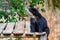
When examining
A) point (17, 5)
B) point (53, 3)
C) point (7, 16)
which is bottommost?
point (7, 16)

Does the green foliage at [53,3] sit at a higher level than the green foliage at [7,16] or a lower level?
higher

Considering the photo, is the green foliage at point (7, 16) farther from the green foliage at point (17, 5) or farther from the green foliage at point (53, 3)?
the green foliage at point (53, 3)

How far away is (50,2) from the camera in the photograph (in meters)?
4.98

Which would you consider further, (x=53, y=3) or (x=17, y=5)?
(x=53, y=3)

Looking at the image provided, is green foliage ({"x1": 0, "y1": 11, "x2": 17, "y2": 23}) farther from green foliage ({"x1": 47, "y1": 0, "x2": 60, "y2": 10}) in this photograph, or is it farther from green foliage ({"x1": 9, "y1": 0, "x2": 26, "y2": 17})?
green foliage ({"x1": 47, "y1": 0, "x2": 60, "y2": 10})

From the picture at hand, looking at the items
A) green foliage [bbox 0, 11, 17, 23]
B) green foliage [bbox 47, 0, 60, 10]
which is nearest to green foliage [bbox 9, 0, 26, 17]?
green foliage [bbox 0, 11, 17, 23]

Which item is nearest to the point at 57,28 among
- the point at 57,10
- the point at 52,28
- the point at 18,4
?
the point at 52,28

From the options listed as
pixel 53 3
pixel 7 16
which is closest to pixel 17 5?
pixel 7 16

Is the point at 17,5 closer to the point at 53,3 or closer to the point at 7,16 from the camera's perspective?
the point at 7,16

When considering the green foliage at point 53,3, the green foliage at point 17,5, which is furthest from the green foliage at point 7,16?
the green foliage at point 53,3

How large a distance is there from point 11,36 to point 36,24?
4.00ft

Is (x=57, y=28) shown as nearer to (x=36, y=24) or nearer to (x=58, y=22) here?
(x=58, y=22)

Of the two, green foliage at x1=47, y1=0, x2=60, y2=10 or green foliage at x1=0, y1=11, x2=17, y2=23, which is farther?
green foliage at x1=47, y1=0, x2=60, y2=10

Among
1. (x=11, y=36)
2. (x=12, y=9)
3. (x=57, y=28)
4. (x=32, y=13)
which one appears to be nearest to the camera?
(x=11, y=36)
